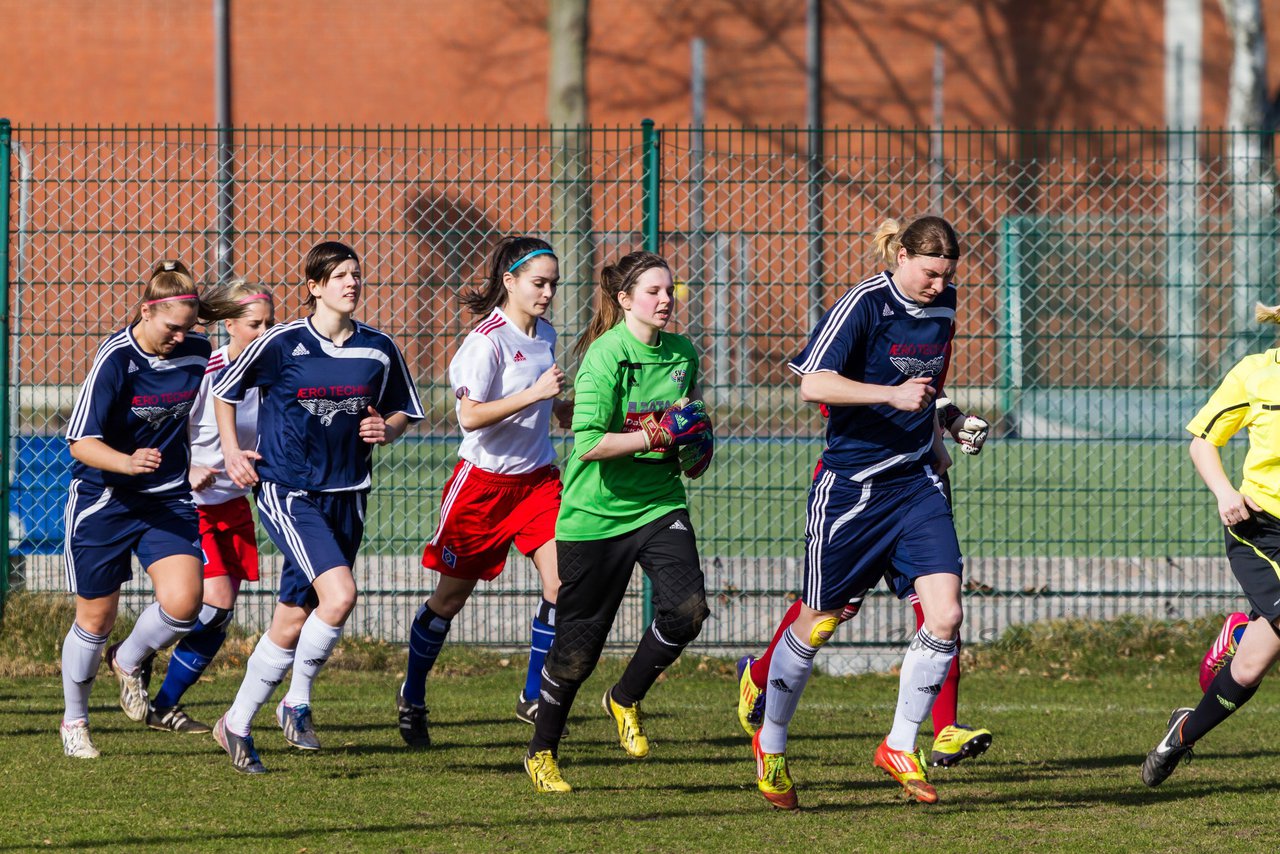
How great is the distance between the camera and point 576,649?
233 inches

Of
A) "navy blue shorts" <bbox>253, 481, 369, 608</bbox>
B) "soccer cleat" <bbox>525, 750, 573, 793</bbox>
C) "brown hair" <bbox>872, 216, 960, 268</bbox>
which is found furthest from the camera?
"navy blue shorts" <bbox>253, 481, 369, 608</bbox>

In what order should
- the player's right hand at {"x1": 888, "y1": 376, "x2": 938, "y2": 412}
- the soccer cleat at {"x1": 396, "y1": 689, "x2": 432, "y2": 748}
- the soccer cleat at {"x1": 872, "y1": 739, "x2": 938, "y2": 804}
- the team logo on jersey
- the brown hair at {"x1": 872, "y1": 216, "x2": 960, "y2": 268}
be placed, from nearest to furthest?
the player's right hand at {"x1": 888, "y1": 376, "x2": 938, "y2": 412} < the brown hair at {"x1": 872, "y1": 216, "x2": 960, "y2": 268} < the soccer cleat at {"x1": 872, "y1": 739, "x2": 938, "y2": 804} < the team logo on jersey < the soccer cleat at {"x1": 396, "y1": 689, "x2": 432, "y2": 748}

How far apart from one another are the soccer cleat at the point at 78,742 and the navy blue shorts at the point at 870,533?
299 cm

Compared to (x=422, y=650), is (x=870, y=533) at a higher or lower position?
higher

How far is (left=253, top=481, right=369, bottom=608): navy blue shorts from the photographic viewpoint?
6285mm

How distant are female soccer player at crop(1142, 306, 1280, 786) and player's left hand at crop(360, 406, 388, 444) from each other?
9.70 feet

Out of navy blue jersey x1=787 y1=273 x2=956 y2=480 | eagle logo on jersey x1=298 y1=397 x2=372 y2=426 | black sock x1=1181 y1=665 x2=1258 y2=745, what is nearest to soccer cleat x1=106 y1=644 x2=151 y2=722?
eagle logo on jersey x1=298 y1=397 x2=372 y2=426

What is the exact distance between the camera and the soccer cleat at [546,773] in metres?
6.01

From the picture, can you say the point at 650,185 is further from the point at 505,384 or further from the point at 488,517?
the point at 488,517

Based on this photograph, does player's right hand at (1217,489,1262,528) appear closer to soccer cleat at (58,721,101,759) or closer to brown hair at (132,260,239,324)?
brown hair at (132,260,239,324)

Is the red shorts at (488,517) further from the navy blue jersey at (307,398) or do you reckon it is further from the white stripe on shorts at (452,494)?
the navy blue jersey at (307,398)

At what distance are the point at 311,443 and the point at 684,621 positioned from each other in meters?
1.61

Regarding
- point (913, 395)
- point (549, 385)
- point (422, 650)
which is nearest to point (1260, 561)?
point (913, 395)

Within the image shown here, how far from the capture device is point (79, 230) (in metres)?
9.02
